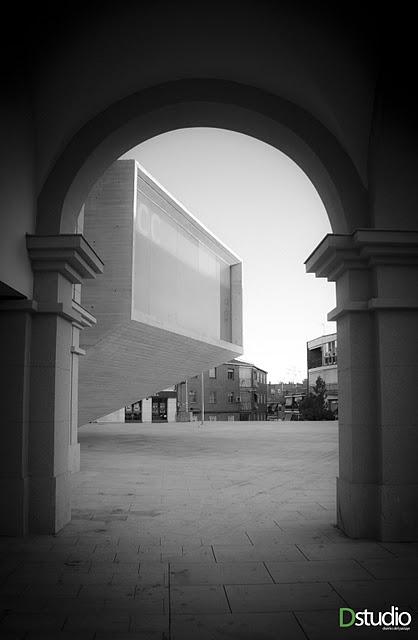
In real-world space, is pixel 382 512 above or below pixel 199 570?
above

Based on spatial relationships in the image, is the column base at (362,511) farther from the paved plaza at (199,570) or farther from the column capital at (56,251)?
the column capital at (56,251)

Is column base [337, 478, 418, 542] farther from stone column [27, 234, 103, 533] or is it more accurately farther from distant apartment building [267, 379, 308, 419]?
distant apartment building [267, 379, 308, 419]

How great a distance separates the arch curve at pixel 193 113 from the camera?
22.4ft

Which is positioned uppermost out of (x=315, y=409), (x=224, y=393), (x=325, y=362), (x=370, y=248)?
(x=325, y=362)

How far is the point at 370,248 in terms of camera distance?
21.0 ft

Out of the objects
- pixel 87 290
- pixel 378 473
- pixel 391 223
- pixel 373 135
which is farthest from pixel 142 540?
pixel 87 290

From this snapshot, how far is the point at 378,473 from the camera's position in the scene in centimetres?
634

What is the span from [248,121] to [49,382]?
404 cm

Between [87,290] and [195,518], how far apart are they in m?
9.64

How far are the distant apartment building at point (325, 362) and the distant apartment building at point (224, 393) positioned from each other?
790 centimetres

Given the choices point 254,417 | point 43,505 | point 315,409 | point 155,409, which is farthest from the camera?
point 254,417

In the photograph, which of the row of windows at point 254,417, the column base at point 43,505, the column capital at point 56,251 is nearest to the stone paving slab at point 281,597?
the column base at point 43,505

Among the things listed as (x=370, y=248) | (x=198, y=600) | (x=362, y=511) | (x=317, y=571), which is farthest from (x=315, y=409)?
(x=198, y=600)

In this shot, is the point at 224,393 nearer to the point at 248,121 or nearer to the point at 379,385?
the point at 248,121
